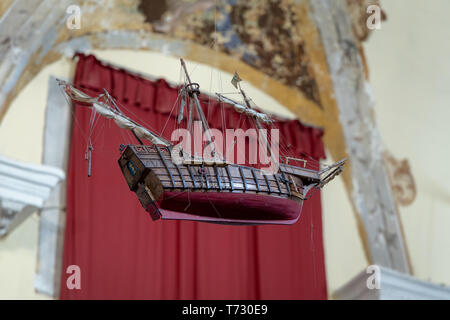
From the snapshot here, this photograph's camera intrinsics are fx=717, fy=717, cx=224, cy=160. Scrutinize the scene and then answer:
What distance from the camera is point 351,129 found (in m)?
10.1

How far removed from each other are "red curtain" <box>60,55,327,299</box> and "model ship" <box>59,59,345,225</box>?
6.83ft

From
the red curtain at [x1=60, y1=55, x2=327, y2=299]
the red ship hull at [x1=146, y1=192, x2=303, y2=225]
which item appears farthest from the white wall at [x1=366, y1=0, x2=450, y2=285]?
the red ship hull at [x1=146, y1=192, x2=303, y2=225]

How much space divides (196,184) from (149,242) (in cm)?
323

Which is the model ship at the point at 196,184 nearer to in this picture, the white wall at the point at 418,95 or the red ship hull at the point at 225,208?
the red ship hull at the point at 225,208

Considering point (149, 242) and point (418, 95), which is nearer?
point (149, 242)

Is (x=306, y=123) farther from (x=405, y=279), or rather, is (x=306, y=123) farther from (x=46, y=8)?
(x=46, y=8)

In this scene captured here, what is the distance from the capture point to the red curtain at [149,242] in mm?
7468

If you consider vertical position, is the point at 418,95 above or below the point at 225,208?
above

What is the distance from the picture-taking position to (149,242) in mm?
7848

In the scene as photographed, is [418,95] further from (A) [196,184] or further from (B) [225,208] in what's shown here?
(A) [196,184]

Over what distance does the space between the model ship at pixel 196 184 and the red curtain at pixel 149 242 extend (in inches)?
81.9

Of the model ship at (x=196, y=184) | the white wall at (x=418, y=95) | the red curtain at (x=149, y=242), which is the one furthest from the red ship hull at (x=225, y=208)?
the white wall at (x=418, y=95)

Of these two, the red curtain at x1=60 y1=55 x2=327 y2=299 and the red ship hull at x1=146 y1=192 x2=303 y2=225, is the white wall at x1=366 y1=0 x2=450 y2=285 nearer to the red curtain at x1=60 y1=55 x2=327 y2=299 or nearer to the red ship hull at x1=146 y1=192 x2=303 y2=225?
the red curtain at x1=60 y1=55 x2=327 y2=299

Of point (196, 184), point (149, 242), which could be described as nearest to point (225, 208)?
point (196, 184)
